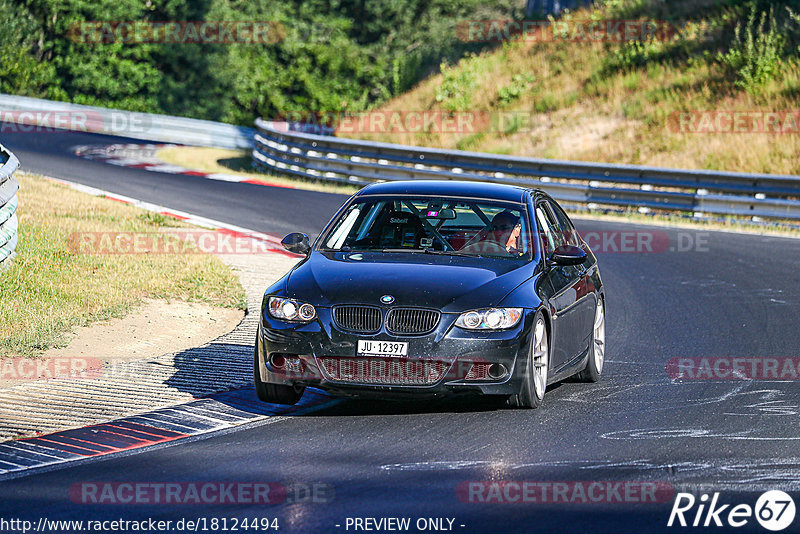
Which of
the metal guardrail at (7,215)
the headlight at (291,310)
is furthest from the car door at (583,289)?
the metal guardrail at (7,215)

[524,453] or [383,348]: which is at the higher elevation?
[383,348]

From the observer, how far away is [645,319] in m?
13.4

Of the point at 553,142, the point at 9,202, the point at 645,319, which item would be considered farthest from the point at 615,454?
the point at 553,142

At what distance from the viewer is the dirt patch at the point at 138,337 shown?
33.2 feet

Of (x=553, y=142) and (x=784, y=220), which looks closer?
(x=784, y=220)

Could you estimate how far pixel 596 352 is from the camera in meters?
10.3

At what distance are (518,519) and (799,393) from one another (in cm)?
436

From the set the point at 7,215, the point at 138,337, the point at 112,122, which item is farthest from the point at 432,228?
the point at 112,122

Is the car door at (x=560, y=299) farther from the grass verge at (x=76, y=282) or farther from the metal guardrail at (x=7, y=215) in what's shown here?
the metal guardrail at (x=7, y=215)

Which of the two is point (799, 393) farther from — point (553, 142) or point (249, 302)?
point (553, 142)

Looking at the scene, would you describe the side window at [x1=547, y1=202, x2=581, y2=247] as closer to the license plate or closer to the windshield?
the windshield

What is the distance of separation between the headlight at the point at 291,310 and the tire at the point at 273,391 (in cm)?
34

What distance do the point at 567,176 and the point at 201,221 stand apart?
876cm

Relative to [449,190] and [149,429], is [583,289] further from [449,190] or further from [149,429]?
[149,429]
